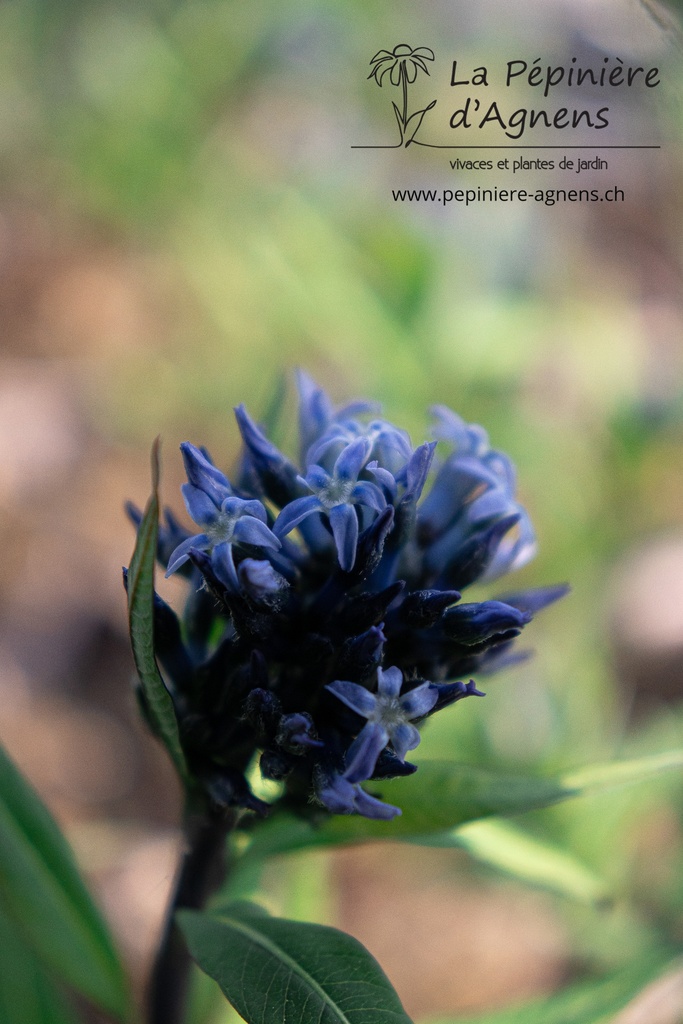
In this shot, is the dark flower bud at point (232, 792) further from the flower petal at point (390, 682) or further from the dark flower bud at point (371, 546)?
the dark flower bud at point (371, 546)

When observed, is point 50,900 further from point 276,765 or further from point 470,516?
point 470,516

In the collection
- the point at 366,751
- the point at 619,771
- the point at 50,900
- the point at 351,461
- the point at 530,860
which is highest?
the point at 351,461

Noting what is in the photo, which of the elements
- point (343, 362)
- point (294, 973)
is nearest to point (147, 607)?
point (294, 973)

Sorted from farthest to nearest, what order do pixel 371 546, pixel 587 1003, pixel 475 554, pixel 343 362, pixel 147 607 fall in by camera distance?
pixel 343 362 < pixel 587 1003 < pixel 475 554 < pixel 371 546 < pixel 147 607

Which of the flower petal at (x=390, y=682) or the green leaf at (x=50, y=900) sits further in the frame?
the green leaf at (x=50, y=900)

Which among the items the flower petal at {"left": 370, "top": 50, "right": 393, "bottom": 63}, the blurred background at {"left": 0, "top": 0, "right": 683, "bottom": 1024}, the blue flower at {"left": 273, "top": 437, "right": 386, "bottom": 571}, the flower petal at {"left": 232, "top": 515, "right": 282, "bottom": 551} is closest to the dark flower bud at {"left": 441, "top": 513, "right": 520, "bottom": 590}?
the blue flower at {"left": 273, "top": 437, "right": 386, "bottom": 571}

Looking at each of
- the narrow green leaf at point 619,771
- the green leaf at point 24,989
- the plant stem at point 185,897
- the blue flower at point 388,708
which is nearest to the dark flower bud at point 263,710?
the blue flower at point 388,708

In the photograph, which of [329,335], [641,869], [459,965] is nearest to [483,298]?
[329,335]

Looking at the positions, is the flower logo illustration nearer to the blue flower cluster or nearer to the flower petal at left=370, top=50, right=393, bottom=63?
the flower petal at left=370, top=50, right=393, bottom=63
